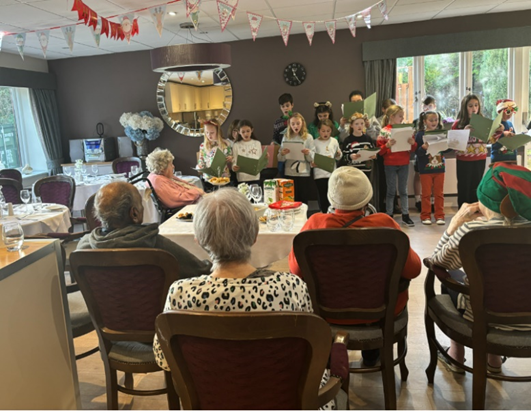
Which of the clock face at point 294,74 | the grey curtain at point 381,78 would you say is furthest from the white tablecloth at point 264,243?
the clock face at point 294,74

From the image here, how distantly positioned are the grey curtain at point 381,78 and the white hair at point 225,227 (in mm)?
6200

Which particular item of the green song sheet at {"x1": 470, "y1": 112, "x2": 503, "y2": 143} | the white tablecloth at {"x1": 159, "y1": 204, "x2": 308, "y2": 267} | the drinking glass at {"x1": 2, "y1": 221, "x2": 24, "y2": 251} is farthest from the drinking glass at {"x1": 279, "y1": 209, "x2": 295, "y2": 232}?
the green song sheet at {"x1": 470, "y1": 112, "x2": 503, "y2": 143}

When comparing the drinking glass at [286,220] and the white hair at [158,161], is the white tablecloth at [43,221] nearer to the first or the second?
the white hair at [158,161]

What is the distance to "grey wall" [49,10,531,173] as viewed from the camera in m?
7.09

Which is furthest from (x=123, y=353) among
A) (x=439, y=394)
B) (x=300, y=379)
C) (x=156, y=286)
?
(x=439, y=394)

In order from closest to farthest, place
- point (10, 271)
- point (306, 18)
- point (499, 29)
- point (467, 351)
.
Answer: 1. point (10, 271)
2. point (467, 351)
3. point (306, 18)
4. point (499, 29)

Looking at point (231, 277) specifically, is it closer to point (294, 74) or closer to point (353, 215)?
point (353, 215)

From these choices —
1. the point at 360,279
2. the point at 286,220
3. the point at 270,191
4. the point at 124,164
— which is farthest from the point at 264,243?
the point at 124,164

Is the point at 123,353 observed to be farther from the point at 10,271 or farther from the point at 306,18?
the point at 306,18

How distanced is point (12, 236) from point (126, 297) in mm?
539

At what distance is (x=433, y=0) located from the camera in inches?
221

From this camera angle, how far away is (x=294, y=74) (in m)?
7.48

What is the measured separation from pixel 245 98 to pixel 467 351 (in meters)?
5.87

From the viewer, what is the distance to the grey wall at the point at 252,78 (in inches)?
279
